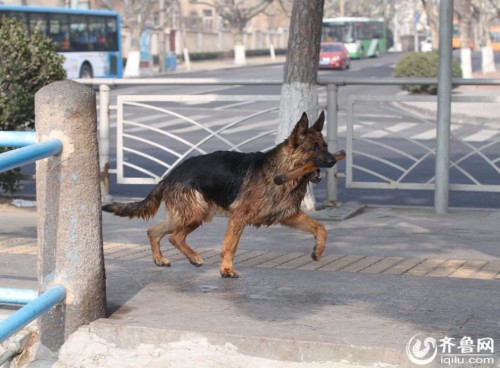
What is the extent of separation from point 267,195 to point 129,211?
1021 millimetres

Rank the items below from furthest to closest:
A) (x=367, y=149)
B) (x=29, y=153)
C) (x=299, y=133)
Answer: (x=367, y=149), (x=299, y=133), (x=29, y=153)

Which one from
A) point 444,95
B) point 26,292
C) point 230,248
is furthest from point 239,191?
point 444,95

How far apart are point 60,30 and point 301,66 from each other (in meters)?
32.3

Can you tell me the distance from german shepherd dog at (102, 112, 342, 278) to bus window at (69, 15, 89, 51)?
36485mm

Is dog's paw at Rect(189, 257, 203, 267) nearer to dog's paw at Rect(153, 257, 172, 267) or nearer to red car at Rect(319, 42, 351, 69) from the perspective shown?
dog's paw at Rect(153, 257, 172, 267)

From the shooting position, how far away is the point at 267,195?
706 cm

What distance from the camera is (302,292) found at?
6.56 meters

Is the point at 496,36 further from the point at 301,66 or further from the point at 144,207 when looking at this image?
the point at 144,207

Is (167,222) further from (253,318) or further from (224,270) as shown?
(253,318)

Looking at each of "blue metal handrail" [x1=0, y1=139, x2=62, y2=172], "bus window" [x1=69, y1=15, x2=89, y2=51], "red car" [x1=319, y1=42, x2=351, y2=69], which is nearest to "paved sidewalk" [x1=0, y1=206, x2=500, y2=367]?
Result: "blue metal handrail" [x1=0, y1=139, x2=62, y2=172]

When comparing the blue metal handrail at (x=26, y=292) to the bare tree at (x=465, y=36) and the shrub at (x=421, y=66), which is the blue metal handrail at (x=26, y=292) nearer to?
the shrub at (x=421, y=66)

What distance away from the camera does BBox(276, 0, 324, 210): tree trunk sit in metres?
10.9

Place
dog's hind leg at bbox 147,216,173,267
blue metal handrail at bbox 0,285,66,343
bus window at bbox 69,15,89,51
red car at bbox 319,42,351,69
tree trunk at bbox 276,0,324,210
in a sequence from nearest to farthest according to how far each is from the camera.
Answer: blue metal handrail at bbox 0,285,66,343, dog's hind leg at bbox 147,216,173,267, tree trunk at bbox 276,0,324,210, bus window at bbox 69,15,89,51, red car at bbox 319,42,351,69

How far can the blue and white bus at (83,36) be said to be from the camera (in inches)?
1596
